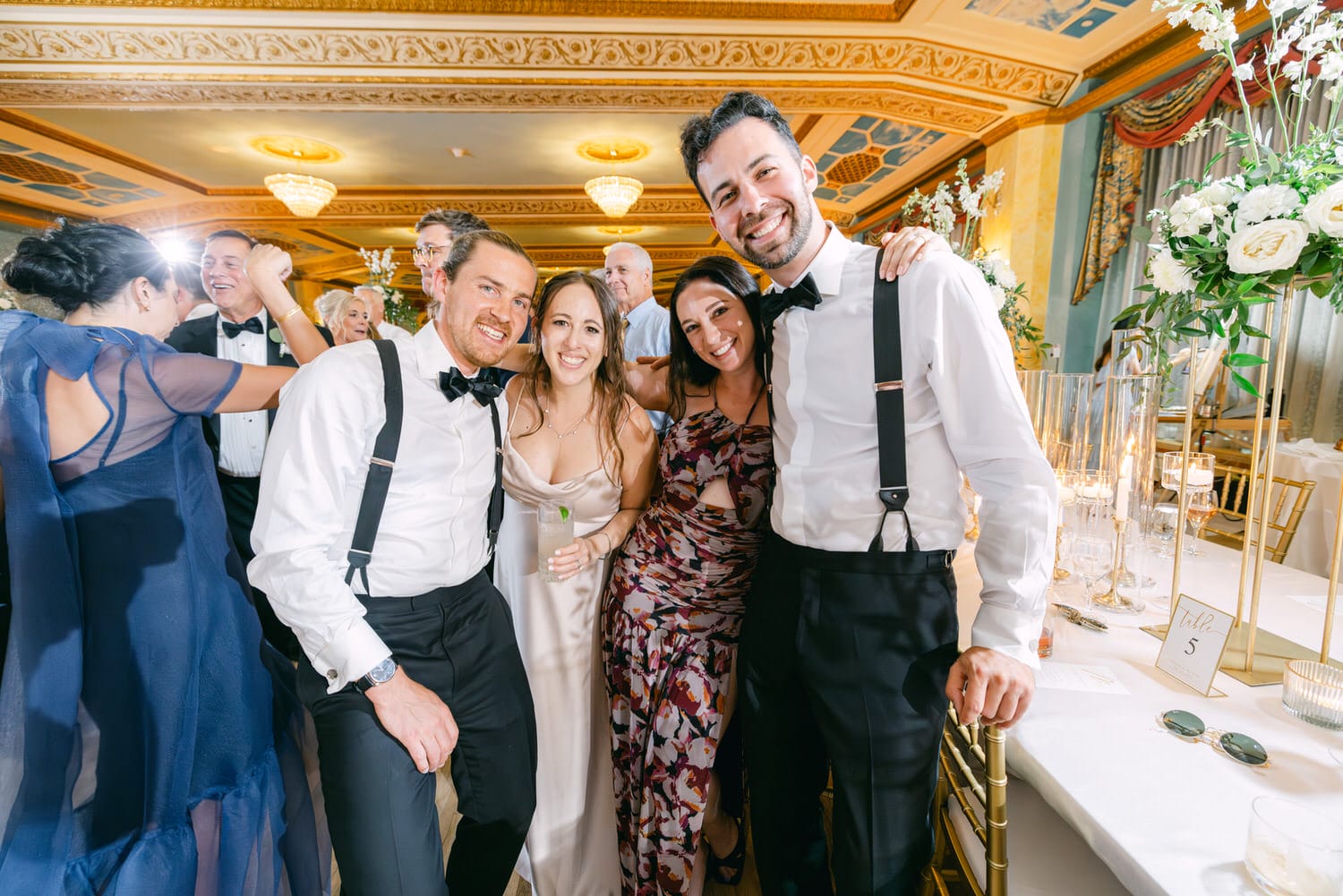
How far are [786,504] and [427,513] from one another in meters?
0.85

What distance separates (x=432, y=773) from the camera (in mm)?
1431

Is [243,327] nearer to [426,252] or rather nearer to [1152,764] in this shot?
[426,252]

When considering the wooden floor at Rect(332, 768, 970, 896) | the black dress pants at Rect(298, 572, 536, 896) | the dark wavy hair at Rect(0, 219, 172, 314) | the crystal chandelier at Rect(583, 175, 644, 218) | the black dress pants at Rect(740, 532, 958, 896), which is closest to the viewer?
the black dress pants at Rect(740, 532, 958, 896)

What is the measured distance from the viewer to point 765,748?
1.47m

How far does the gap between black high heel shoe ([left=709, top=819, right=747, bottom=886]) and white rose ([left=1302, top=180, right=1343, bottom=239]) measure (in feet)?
7.01

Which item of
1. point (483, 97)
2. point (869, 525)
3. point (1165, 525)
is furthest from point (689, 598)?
point (483, 97)

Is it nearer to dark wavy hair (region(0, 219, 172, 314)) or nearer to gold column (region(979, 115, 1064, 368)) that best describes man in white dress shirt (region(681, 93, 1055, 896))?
dark wavy hair (region(0, 219, 172, 314))

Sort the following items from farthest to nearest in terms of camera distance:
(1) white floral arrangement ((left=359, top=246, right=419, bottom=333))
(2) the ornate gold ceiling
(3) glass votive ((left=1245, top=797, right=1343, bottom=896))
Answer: (1) white floral arrangement ((left=359, top=246, right=419, bottom=333)) → (2) the ornate gold ceiling → (3) glass votive ((left=1245, top=797, right=1343, bottom=896))

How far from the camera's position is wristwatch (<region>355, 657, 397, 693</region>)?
4.30 ft

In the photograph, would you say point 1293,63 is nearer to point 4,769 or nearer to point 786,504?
point 786,504

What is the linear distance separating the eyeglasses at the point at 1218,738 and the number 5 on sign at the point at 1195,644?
150 millimetres

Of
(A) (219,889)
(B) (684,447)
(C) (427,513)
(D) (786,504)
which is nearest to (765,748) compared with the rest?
(D) (786,504)

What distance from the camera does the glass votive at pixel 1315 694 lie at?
3.76 ft

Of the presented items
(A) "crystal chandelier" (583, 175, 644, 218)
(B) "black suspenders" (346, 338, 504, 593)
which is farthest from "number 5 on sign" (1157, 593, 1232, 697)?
(A) "crystal chandelier" (583, 175, 644, 218)
